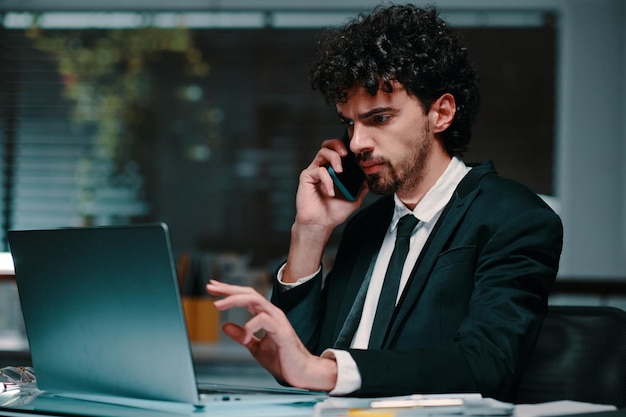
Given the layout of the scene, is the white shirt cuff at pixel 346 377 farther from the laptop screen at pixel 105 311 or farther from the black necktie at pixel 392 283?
→ the black necktie at pixel 392 283

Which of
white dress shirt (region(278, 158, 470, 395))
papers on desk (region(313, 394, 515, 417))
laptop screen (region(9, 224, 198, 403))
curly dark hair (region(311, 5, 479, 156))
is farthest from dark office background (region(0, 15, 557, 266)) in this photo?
papers on desk (region(313, 394, 515, 417))

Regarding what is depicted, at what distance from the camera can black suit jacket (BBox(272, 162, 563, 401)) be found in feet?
3.53

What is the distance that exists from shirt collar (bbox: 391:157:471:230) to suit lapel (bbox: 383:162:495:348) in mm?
50

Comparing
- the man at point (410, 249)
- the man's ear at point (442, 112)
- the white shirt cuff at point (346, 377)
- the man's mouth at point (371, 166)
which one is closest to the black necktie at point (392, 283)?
the man at point (410, 249)

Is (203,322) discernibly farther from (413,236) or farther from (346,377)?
(346,377)

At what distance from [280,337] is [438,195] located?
58 cm

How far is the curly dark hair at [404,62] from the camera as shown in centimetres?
150

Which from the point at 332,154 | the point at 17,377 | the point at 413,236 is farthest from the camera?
the point at 332,154

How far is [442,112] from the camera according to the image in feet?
5.16

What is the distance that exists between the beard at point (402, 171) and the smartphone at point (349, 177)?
10cm

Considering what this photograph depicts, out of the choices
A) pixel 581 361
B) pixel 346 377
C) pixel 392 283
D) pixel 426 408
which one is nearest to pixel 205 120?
pixel 392 283

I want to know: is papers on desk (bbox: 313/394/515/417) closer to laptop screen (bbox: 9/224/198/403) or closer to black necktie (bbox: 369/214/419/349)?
laptop screen (bbox: 9/224/198/403)

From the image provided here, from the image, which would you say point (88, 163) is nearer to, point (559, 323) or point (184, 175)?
point (184, 175)

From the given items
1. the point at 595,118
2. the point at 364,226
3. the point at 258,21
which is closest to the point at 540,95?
the point at 595,118
